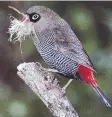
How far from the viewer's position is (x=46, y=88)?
9.27 m

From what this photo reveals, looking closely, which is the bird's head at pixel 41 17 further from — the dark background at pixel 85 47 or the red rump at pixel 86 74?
the red rump at pixel 86 74

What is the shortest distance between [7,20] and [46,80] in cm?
35

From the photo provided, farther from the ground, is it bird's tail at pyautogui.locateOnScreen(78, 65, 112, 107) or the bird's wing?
the bird's wing

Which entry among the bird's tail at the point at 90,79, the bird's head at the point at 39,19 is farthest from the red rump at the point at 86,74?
the bird's head at the point at 39,19

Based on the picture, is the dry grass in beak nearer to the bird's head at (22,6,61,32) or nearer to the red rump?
the bird's head at (22,6,61,32)

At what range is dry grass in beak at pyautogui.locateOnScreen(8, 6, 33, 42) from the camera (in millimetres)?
9312

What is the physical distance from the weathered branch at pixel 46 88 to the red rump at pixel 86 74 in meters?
0.13

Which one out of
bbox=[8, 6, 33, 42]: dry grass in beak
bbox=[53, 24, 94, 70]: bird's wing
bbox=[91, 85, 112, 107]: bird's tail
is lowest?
bbox=[91, 85, 112, 107]: bird's tail

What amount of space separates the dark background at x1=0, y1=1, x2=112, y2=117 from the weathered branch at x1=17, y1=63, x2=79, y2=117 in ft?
0.12

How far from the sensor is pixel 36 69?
9.29m

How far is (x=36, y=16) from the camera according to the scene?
9.28 m

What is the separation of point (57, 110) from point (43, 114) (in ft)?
0.29

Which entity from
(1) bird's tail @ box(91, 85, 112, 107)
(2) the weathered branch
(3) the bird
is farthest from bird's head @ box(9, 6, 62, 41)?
(1) bird's tail @ box(91, 85, 112, 107)

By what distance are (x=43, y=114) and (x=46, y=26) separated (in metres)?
0.43
